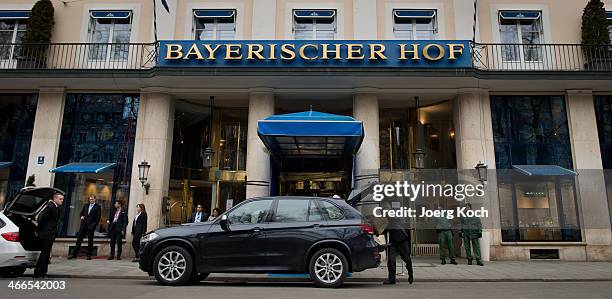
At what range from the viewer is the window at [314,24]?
15.1 meters

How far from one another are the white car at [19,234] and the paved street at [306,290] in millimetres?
559

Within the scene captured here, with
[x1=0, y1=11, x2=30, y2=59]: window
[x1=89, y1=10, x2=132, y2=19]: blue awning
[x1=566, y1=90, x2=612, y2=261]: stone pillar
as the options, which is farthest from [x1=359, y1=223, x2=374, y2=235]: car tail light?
[x1=0, y1=11, x2=30, y2=59]: window

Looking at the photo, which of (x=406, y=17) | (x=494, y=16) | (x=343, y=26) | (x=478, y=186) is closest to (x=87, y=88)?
(x=343, y=26)

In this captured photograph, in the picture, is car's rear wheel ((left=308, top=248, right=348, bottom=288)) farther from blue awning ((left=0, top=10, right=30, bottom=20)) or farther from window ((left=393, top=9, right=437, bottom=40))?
blue awning ((left=0, top=10, right=30, bottom=20))

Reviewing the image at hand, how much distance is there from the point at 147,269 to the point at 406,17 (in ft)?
40.5

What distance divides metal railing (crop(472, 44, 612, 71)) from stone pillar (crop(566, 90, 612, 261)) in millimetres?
1073

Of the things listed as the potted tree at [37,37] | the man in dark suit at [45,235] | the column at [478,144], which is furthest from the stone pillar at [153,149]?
the column at [478,144]

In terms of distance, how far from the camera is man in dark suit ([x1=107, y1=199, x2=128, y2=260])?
12.7 m

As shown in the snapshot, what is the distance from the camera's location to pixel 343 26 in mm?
14836

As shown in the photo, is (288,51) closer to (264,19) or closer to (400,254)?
(264,19)

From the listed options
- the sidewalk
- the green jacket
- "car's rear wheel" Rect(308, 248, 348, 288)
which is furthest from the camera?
the green jacket

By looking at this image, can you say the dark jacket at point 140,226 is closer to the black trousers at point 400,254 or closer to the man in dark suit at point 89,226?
the man in dark suit at point 89,226

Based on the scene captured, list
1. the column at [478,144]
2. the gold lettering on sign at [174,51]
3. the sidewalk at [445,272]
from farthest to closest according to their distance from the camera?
the column at [478,144] → the gold lettering on sign at [174,51] → the sidewalk at [445,272]

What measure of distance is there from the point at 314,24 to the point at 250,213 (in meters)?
9.57
